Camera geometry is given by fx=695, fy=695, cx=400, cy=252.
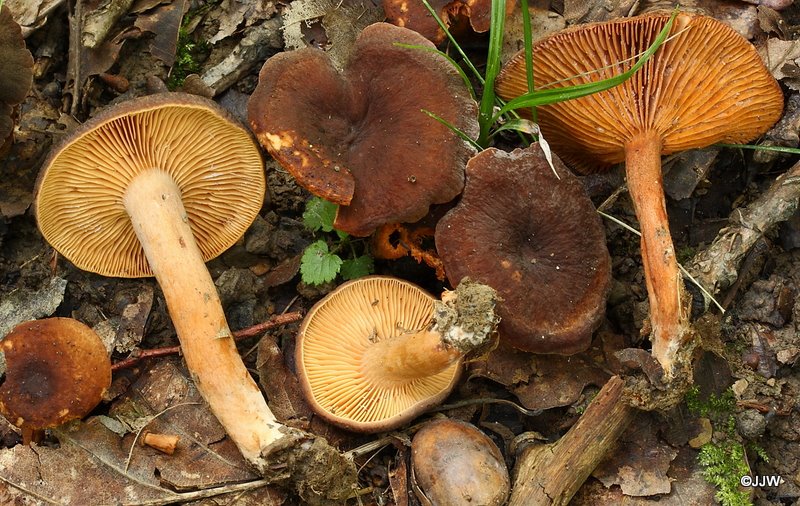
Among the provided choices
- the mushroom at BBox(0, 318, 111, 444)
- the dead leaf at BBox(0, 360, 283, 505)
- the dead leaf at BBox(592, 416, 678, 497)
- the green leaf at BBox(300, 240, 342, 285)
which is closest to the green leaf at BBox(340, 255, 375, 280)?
the green leaf at BBox(300, 240, 342, 285)

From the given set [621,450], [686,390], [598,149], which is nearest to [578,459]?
[621,450]

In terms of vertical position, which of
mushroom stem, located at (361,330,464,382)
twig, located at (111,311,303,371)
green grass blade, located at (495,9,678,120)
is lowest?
twig, located at (111,311,303,371)

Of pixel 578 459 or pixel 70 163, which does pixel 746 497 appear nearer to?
pixel 578 459

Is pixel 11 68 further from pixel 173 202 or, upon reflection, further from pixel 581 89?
pixel 581 89

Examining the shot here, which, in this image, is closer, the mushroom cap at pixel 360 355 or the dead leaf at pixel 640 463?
the dead leaf at pixel 640 463

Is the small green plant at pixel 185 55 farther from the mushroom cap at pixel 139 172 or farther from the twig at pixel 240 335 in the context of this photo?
the twig at pixel 240 335

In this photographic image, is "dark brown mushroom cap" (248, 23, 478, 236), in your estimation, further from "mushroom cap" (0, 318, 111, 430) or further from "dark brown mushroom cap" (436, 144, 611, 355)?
"mushroom cap" (0, 318, 111, 430)

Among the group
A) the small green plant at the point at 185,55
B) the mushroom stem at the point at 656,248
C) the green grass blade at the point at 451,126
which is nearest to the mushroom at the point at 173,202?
the small green plant at the point at 185,55

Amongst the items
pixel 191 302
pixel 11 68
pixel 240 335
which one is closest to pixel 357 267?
pixel 240 335
